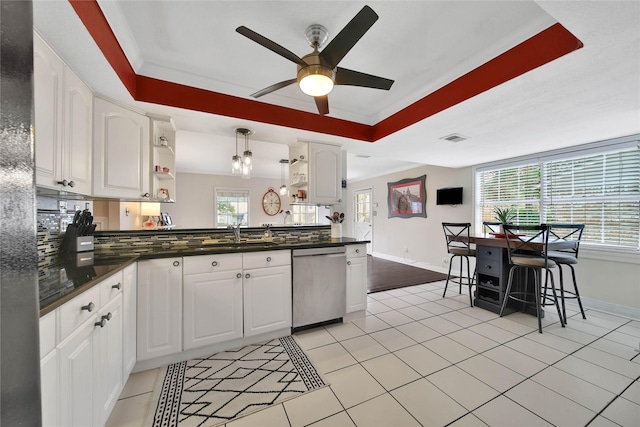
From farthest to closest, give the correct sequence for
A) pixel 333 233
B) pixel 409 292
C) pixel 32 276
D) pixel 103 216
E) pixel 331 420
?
1. pixel 409 292
2. pixel 333 233
3. pixel 103 216
4. pixel 331 420
5. pixel 32 276

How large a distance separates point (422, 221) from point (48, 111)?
220 inches

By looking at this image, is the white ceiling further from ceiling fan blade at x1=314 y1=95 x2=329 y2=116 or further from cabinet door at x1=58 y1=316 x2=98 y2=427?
cabinet door at x1=58 y1=316 x2=98 y2=427

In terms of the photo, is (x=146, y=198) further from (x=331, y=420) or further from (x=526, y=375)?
(x=526, y=375)

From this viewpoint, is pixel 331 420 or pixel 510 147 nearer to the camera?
pixel 331 420

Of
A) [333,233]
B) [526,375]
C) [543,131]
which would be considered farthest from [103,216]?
[543,131]

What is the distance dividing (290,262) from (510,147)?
10.8ft

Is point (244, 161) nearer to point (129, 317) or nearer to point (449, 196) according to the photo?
point (129, 317)

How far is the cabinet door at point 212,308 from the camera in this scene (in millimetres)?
2031

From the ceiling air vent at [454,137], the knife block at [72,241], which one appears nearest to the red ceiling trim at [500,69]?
the ceiling air vent at [454,137]

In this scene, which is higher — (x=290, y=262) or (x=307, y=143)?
(x=307, y=143)

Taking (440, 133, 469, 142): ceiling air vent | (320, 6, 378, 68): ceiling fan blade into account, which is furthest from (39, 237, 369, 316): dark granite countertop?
(440, 133, 469, 142): ceiling air vent

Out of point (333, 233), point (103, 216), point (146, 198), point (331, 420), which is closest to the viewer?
point (331, 420)

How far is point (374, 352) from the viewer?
219cm

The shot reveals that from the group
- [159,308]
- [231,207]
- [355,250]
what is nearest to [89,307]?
[159,308]
